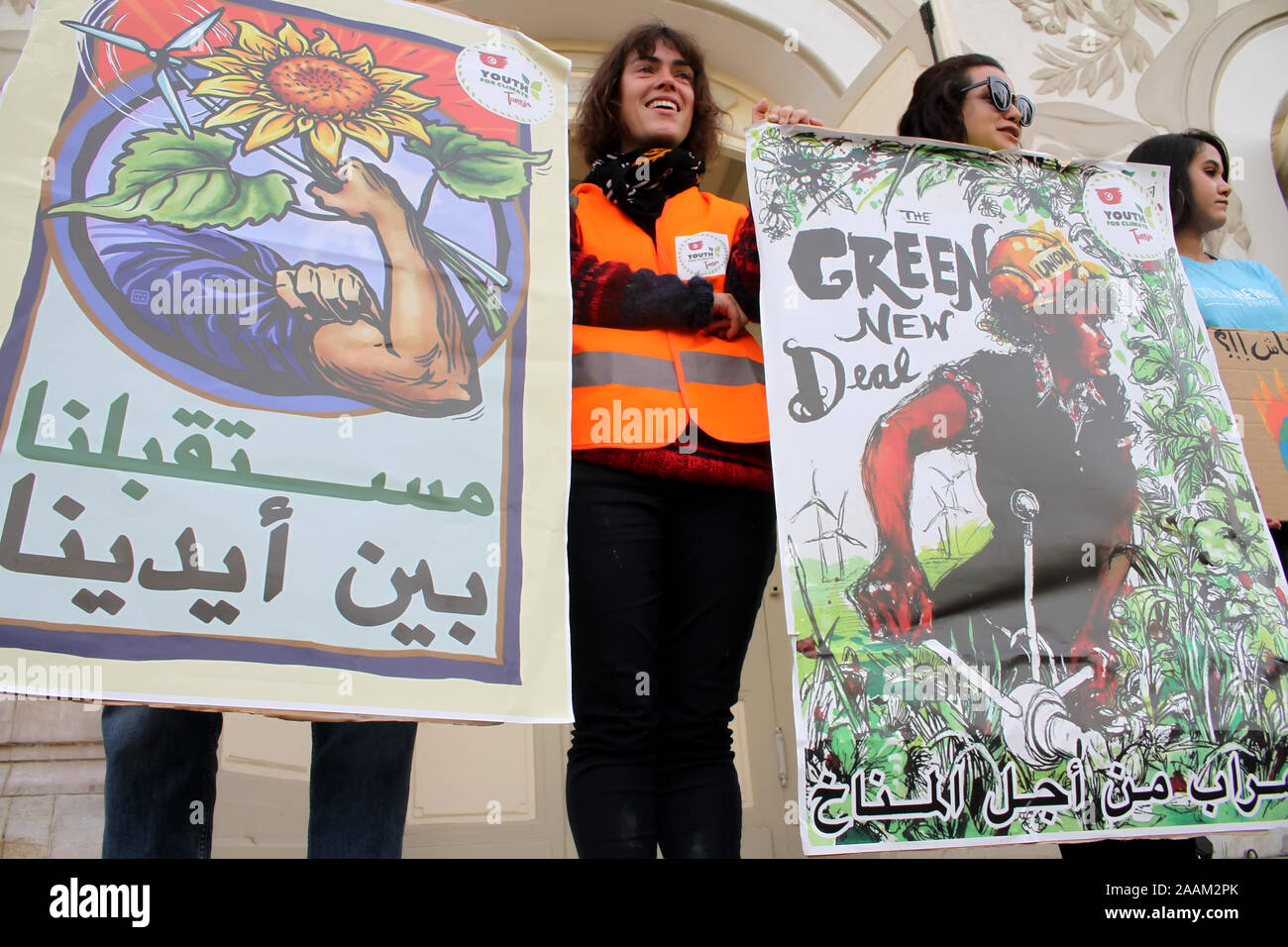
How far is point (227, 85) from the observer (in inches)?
66.1

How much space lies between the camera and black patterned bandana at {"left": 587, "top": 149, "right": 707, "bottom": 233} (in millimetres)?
1884

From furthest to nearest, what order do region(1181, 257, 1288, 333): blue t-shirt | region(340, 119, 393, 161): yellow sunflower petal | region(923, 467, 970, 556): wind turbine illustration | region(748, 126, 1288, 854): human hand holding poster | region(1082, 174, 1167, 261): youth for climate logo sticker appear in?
region(1181, 257, 1288, 333): blue t-shirt, region(1082, 174, 1167, 261): youth for climate logo sticker, region(340, 119, 393, 161): yellow sunflower petal, region(923, 467, 970, 556): wind turbine illustration, region(748, 126, 1288, 854): human hand holding poster

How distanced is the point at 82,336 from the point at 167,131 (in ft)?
1.32

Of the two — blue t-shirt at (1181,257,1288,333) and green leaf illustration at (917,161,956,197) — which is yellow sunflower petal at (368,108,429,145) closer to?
green leaf illustration at (917,161,956,197)

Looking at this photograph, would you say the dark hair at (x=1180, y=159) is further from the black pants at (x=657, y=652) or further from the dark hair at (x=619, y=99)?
the black pants at (x=657, y=652)

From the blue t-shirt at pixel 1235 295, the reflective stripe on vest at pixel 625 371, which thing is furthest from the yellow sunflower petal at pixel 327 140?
the blue t-shirt at pixel 1235 295

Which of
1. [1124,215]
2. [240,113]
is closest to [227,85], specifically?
[240,113]

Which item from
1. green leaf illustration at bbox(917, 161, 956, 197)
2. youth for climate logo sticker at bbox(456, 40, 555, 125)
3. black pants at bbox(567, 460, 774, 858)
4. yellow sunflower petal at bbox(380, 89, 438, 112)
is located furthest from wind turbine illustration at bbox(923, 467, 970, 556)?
yellow sunflower petal at bbox(380, 89, 438, 112)

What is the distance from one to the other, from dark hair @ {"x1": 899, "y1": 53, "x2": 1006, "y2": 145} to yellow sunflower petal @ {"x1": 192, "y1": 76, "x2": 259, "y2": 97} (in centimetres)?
133

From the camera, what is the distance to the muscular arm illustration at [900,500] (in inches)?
60.2

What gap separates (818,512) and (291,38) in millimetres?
1239

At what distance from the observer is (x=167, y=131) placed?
1.61 metres

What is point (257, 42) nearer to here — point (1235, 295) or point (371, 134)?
point (371, 134)
